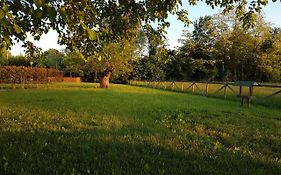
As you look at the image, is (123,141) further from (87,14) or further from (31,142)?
(87,14)

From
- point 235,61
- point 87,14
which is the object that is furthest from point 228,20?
point 87,14

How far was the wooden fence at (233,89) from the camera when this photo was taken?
22.6m

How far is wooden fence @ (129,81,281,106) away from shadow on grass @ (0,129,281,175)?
52.3 feet

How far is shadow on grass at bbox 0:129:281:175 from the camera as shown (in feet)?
18.1

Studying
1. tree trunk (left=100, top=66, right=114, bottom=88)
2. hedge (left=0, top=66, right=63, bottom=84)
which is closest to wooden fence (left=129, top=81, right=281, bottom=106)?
tree trunk (left=100, top=66, right=114, bottom=88)

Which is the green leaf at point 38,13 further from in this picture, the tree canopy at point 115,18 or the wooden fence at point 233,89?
the wooden fence at point 233,89

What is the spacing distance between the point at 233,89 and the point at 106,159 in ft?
96.4

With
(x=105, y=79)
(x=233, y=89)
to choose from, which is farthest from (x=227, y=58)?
(x=233, y=89)

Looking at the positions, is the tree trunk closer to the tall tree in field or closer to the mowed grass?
the mowed grass

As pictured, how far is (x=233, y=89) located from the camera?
3378 cm

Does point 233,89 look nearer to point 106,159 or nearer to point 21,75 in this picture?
point 106,159

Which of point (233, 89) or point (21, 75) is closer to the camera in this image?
point (233, 89)

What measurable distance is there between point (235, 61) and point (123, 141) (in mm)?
67435

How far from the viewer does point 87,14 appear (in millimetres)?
6934
